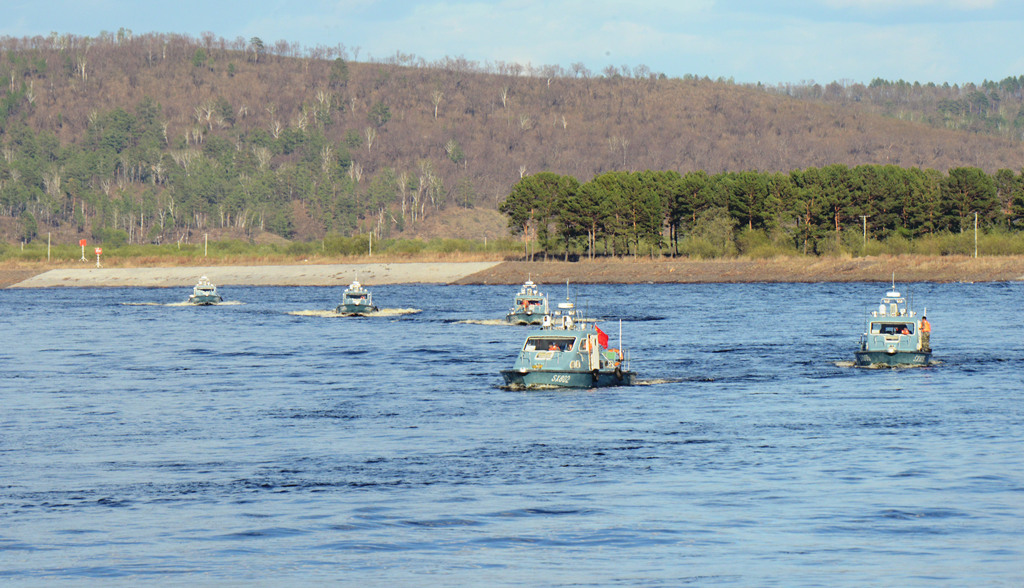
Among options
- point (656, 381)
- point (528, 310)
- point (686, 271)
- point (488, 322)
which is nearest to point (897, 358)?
point (656, 381)

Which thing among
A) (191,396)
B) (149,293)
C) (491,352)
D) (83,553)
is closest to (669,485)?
(83,553)

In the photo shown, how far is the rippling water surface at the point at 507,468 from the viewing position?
2600 cm

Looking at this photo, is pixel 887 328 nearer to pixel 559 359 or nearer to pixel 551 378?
pixel 559 359

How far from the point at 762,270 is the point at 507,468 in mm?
142535

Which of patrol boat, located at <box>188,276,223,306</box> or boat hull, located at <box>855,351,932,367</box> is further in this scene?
patrol boat, located at <box>188,276,223,306</box>

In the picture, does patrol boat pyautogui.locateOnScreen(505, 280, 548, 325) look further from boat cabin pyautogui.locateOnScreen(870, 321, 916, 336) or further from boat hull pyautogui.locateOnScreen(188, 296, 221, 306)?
boat hull pyautogui.locateOnScreen(188, 296, 221, 306)

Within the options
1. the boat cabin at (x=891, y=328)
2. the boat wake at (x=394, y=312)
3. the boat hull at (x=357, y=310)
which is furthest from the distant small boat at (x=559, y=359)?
the boat hull at (x=357, y=310)

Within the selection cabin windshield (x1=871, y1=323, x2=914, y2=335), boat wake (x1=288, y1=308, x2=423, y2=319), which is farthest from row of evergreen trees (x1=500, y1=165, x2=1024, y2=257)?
cabin windshield (x1=871, y1=323, x2=914, y2=335)

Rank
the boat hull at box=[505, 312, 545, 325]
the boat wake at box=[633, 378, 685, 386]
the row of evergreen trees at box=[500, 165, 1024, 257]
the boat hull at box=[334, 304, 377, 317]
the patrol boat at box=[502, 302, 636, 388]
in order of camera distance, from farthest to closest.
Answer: the row of evergreen trees at box=[500, 165, 1024, 257] → the boat hull at box=[334, 304, 377, 317] → the boat hull at box=[505, 312, 545, 325] → the boat wake at box=[633, 378, 685, 386] → the patrol boat at box=[502, 302, 636, 388]

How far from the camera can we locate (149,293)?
182m

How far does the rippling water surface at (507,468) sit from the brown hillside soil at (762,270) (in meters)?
82.5

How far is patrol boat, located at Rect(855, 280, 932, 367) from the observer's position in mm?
63812

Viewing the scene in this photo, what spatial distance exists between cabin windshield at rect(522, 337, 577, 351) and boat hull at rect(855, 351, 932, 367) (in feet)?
56.5

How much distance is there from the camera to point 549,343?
185ft
